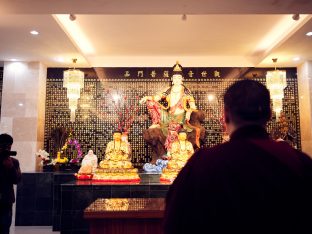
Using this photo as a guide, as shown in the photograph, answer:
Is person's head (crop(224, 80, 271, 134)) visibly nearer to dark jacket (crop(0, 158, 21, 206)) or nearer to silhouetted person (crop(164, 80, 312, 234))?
silhouetted person (crop(164, 80, 312, 234))

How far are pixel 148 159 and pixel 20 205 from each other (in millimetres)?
2654

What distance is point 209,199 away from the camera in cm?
95

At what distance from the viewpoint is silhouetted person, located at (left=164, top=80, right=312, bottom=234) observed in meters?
0.93

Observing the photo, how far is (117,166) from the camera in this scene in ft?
16.9

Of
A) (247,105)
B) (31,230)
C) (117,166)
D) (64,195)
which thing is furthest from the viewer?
(31,230)

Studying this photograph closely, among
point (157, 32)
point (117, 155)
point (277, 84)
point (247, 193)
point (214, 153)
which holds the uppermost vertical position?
point (157, 32)

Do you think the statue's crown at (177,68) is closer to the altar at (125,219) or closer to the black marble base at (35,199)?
the black marble base at (35,199)

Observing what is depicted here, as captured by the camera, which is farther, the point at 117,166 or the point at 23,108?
the point at 23,108

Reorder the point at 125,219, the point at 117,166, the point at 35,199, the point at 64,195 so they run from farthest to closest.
A: the point at 35,199
the point at 117,166
the point at 64,195
the point at 125,219

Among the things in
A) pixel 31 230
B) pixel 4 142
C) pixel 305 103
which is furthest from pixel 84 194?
pixel 305 103

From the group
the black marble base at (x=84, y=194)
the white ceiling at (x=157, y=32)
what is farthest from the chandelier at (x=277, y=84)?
the black marble base at (x=84, y=194)

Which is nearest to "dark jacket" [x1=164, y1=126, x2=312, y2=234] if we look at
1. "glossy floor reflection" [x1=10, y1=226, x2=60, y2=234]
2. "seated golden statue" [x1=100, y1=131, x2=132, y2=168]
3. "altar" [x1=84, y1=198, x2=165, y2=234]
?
"altar" [x1=84, y1=198, x2=165, y2=234]

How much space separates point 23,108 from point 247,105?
243 inches

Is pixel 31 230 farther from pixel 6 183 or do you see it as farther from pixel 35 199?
pixel 6 183
